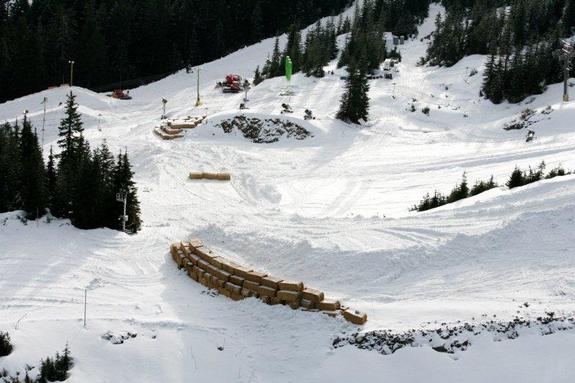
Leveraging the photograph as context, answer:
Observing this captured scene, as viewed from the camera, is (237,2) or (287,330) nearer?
(287,330)

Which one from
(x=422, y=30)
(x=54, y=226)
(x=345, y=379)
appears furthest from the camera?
(x=422, y=30)

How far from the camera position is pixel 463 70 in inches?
1836

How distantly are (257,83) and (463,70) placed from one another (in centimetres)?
1570

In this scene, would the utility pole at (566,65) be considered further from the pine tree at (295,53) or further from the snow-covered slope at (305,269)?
the pine tree at (295,53)

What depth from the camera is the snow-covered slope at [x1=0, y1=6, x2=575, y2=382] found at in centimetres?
978

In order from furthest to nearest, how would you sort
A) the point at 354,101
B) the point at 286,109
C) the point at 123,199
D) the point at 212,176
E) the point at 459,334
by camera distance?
1. the point at 286,109
2. the point at 354,101
3. the point at 212,176
4. the point at 123,199
5. the point at 459,334

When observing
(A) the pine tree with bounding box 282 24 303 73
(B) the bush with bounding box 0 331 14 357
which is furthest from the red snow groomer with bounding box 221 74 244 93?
(B) the bush with bounding box 0 331 14 357

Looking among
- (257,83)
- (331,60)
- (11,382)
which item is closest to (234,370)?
(11,382)

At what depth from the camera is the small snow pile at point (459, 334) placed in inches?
367

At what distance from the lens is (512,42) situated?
153 feet

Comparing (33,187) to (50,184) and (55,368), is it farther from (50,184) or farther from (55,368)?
(55,368)

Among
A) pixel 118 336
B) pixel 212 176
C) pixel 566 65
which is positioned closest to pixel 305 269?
pixel 118 336

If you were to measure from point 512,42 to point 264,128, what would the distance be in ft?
79.9

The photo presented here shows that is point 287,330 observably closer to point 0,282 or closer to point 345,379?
point 345,379
